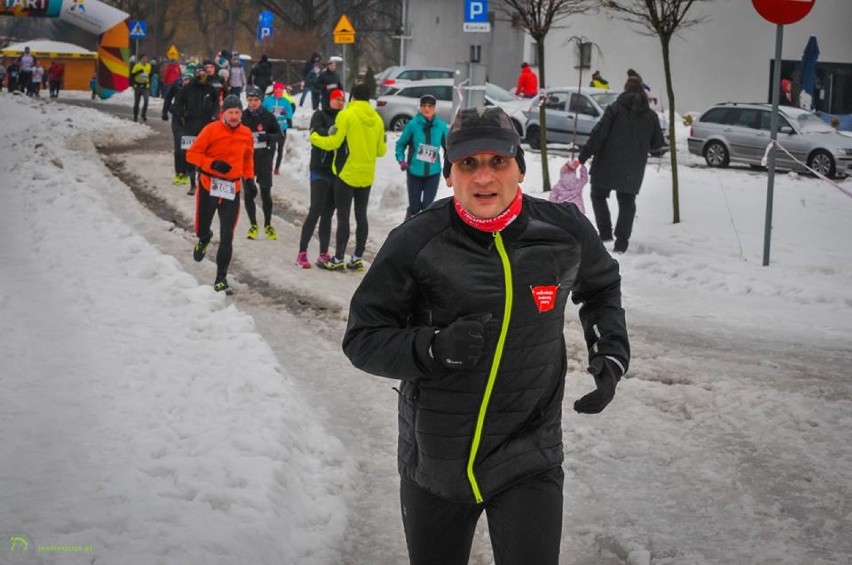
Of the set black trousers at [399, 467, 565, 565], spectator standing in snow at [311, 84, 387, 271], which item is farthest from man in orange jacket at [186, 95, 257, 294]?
black trousers at [399, 467, 565, 565]

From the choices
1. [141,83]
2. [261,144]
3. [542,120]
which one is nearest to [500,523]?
[261,144]

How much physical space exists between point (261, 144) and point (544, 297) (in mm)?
10883

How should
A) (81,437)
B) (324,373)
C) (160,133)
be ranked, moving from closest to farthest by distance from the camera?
(81,437)
(324,373)
(160,133)

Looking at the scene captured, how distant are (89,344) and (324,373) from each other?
1708 millimetres

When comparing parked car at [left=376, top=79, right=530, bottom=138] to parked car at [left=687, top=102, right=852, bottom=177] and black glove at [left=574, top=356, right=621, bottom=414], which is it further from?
black glove at [left=574, top=356, right=621, bottom=414]

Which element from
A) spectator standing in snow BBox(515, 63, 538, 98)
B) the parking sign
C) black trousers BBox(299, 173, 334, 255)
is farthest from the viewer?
spectator standing in snow BBox(515, 63, 538, 98)

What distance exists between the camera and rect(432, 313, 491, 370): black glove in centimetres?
301

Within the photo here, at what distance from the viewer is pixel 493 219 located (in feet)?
10.5

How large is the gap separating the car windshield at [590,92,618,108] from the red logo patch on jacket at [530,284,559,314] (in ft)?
76.1

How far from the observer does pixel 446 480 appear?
322 centimetres

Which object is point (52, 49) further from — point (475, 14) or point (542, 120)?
point (475, 14)

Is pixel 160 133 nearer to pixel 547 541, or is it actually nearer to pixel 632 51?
pixel 632 51

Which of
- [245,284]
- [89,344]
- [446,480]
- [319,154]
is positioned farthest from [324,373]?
[446,480]

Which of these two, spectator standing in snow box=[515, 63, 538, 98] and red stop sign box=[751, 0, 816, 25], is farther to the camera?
spectator standing in snow box=[515, 63, 538, 98]
